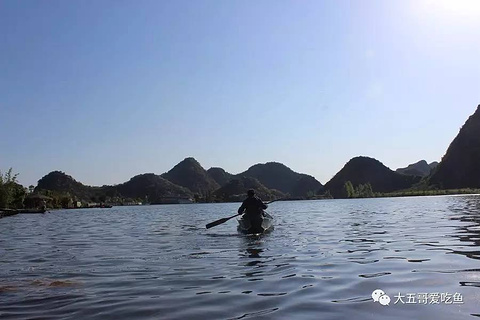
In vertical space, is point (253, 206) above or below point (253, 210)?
above

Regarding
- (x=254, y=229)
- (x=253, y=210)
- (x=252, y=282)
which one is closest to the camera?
(x=252, y=282)

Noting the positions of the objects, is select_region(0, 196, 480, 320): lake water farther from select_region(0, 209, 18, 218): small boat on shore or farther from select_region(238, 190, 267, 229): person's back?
select_region(0, 209, 18, 218): small boat on shore

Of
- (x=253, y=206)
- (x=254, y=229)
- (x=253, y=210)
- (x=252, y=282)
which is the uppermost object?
(x=253, y=206)

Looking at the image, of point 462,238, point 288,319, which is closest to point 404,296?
point 288,319

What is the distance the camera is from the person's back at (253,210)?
23.0 meters

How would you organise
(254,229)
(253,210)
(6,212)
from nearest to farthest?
1. (254,229)
2. (253,210)
3. (6,212)

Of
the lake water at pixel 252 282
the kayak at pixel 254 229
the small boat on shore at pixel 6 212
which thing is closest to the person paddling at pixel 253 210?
the kayak at pixel 254 229

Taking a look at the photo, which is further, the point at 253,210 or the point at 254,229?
the point at 253,210

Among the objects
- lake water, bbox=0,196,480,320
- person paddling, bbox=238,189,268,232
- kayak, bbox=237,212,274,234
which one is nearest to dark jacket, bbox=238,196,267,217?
person paddling, bbox=238,189,268,232

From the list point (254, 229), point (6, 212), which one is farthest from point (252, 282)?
point (6, 212)

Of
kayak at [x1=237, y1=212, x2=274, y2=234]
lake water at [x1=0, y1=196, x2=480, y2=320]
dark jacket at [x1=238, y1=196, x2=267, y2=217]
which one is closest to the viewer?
lake water at [x1=0, y1=196, x2=480, y2=320]

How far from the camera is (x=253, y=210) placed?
76.6 ft

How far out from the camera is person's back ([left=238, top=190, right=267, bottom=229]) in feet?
75.4

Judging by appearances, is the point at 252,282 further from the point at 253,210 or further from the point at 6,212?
the point at 6,212
